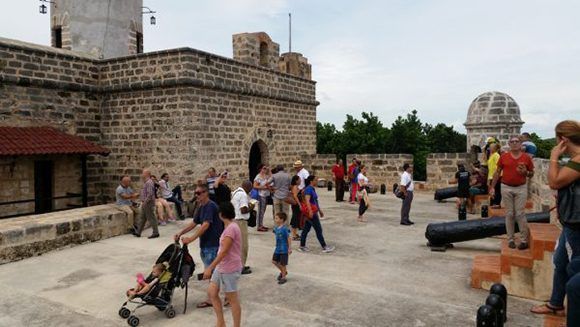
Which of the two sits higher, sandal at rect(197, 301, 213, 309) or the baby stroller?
the baby stroller

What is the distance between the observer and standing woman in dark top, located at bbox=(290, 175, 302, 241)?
823 centimetres

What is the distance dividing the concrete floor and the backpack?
145cm

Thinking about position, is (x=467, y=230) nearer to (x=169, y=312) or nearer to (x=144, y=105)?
(x=169, y=312)

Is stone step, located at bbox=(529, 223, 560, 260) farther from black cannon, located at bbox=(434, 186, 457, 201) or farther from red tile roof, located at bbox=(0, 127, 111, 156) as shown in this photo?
red tile roof, located at bbox=(0, 127, 111, 156)

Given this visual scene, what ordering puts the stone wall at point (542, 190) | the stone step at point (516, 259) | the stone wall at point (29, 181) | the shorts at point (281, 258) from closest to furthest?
the stone step at point (516, 259)
the shorts at point (281, 258)
the stone wall at point (542, 190)
the stone wall at point (29, 181)

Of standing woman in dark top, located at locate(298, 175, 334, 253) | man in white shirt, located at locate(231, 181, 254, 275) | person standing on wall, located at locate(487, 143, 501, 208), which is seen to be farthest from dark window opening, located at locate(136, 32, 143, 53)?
person standing on wall, located at locate(487, 143, 501, 208)

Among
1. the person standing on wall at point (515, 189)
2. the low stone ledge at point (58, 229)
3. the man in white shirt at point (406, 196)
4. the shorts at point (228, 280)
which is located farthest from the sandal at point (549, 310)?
the low stone ledge at point (58, 229)

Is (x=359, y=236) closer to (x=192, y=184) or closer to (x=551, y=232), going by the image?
(x=551, y=232)

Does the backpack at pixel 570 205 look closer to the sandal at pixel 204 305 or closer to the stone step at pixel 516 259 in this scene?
the stone step at pixel 516 259

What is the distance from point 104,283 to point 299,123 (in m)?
12.4

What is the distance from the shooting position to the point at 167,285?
16.9 ft

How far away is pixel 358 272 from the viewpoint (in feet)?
21.3

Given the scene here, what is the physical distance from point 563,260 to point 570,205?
666mm

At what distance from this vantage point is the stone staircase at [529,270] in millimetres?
5160
